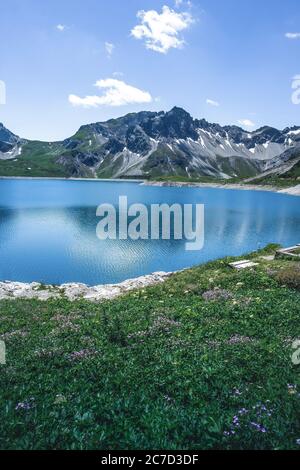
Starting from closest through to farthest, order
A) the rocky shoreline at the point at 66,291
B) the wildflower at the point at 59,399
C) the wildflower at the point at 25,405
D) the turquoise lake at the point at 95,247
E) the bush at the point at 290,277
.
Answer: the wildflower at the point at 25,405 → the wildflower at the point at 59,399 → the bush at the point at 290,277 → the rocky shoreline at the point at 66,291 → the turquoise lake at the point at 95,247

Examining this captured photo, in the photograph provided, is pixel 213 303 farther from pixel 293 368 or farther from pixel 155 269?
pixel 155 269

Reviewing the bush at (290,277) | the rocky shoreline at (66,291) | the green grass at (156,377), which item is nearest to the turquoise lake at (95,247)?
the rocky shoreline at (66,291)

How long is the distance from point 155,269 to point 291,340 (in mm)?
35516

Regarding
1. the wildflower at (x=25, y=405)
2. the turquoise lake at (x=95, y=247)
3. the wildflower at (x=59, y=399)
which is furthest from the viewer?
the turquoise lake at (x=95, y=247)

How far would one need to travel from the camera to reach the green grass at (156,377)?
899 centimetres

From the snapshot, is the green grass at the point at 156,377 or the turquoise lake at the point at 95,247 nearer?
the green grass at the point at 156,377

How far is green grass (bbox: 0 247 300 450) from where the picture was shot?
899cm

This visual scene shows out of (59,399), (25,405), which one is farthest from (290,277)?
(25,405)

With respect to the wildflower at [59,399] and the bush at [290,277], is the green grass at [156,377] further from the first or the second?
the bush at [290,277]

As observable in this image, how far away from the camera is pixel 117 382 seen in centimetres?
Answer: 1160

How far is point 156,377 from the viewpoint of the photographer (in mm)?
11930

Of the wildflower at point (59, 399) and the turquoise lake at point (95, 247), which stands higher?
the wildflower at point (59, 399)

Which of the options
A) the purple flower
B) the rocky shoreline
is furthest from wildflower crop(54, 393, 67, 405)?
the rocky shoreline

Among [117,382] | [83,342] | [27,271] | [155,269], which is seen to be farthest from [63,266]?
[117,382]
